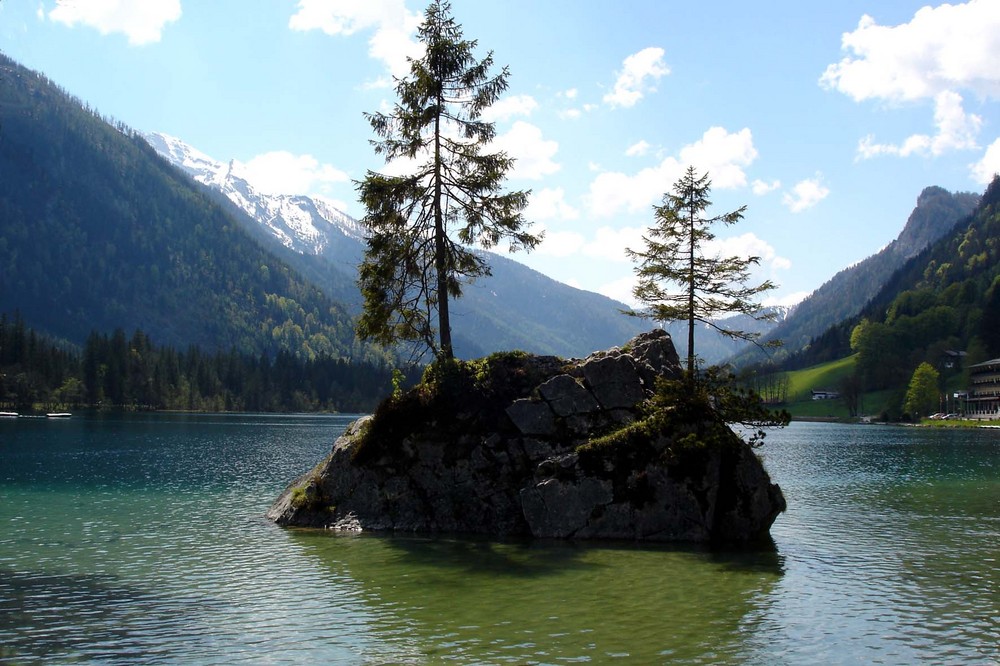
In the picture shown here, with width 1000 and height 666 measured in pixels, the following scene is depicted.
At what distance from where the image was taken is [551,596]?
22.7 m

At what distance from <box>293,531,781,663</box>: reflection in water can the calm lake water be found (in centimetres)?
10

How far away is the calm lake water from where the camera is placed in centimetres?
1762

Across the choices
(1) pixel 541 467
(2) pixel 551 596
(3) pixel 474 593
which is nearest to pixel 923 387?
(1) pixel 541 467

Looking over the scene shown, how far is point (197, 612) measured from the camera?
68.7 feet

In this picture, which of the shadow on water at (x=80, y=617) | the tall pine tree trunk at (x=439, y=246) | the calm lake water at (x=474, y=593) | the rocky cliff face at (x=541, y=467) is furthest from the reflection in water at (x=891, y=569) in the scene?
the tall pine tree trunk at (x=439, y=246)

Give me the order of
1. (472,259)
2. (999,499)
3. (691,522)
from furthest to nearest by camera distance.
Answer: (999,499), (472,259), (691,522)

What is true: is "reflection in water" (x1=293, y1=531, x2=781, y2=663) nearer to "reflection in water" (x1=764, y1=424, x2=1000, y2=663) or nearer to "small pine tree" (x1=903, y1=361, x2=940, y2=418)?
"reflection in water" (x1=764, y1=424, x2=1000, y2=663)

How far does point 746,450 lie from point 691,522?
4.25m

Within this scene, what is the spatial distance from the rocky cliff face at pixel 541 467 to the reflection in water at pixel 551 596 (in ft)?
7.54

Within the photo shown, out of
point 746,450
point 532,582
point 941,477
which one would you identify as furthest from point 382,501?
point 941,477

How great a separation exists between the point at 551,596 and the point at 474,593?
Answer: 2448mm

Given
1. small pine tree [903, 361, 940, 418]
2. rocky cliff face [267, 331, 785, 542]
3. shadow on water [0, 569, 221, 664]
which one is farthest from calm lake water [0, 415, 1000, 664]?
small pine tree [903, 361, 940, 418]

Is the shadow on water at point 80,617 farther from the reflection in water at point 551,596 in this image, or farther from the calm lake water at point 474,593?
the reflection in water at point 551,596

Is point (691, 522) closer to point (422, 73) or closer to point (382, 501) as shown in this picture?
point (382, 501)
